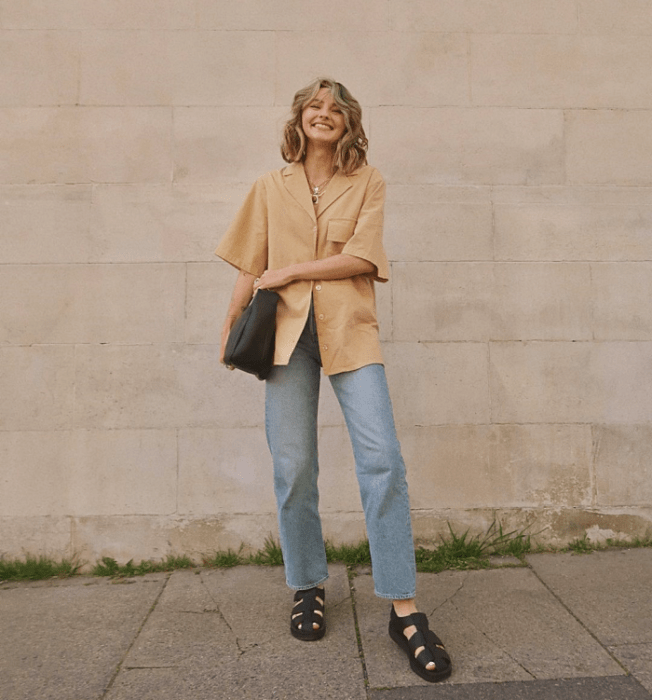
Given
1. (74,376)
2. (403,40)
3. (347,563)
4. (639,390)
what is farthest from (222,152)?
(639,390)

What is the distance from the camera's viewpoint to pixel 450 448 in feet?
10.7

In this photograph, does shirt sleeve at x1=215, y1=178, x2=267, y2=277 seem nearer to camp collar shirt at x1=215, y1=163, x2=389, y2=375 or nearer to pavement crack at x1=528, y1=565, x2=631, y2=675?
camp collar shirt at x1=215, y1=163, x2=389, y2=375

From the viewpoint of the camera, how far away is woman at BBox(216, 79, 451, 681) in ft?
6.95

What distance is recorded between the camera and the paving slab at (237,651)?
191 cm

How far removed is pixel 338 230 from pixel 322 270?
0.18m

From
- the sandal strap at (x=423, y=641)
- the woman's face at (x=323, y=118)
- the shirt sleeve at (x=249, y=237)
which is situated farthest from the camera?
the shirt sleeve at (x=249, y=237)

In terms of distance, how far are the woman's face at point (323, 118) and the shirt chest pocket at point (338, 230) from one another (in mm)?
347

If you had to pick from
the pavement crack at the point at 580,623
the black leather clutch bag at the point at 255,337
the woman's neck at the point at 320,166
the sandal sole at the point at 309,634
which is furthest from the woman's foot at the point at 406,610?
the woman's neck at the point at 320,166

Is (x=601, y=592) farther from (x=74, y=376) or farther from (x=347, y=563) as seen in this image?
(x=74, y=376)

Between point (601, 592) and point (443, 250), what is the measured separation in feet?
6.30

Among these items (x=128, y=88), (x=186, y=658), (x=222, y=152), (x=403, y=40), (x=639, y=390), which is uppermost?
(x=403, y=40)

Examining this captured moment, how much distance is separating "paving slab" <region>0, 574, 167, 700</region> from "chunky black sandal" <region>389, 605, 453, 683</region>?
103 cm

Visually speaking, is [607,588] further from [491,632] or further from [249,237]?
[249,237]

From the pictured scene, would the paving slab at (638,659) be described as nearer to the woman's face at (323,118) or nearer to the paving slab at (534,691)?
the paving slab at (534,691)
